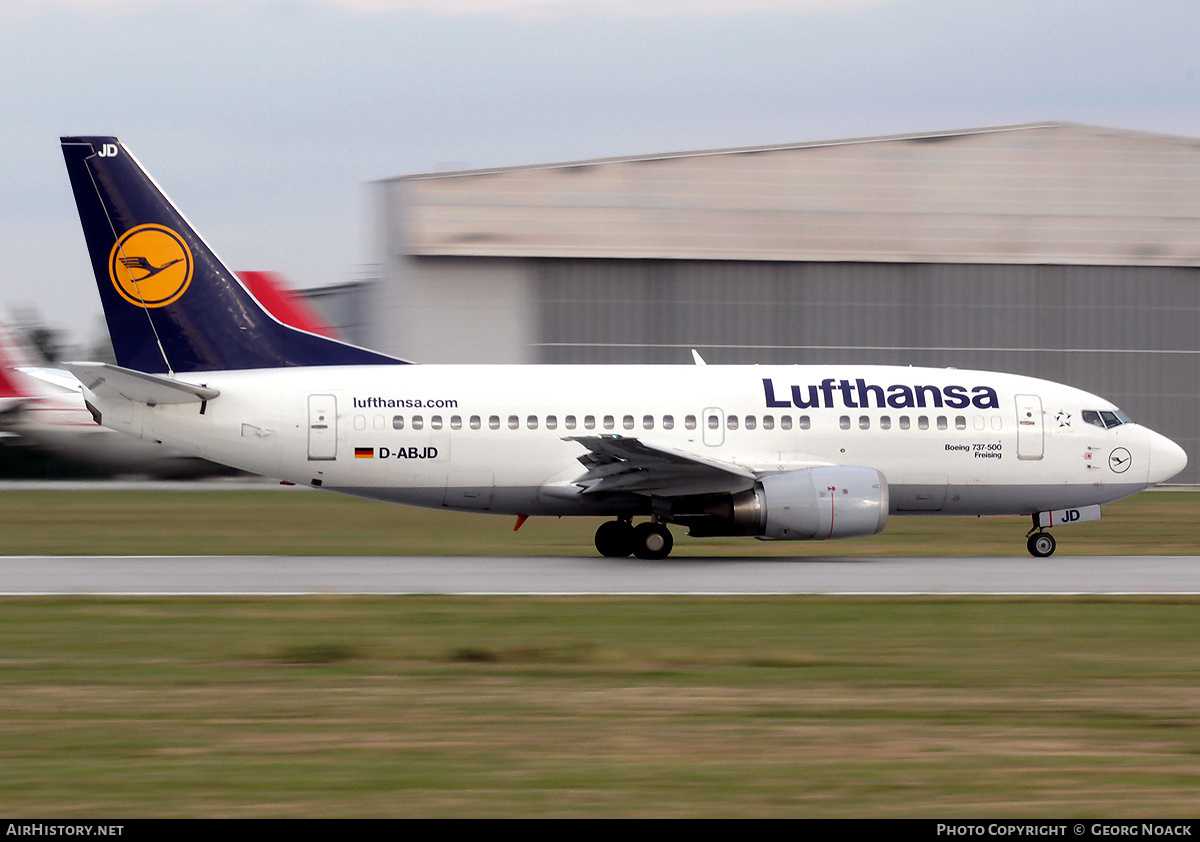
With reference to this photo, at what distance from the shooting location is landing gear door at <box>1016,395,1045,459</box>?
2395 centimetres

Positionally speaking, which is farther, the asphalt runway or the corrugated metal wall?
the corrugated metal wall

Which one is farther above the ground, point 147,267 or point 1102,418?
point 147,267

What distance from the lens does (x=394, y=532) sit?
2831 cm

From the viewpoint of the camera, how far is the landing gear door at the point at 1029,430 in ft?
78.6

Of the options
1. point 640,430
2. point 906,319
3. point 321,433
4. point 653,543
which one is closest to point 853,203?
point 906,319

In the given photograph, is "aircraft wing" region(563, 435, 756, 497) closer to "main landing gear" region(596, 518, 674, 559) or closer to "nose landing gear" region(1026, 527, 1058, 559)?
"main landing gear" region(596, 518, 674, 559)

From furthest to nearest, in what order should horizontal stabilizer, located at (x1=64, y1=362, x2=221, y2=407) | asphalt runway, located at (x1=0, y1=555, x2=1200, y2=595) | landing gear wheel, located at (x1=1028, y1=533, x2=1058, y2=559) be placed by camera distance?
landing gear wheel, located at (x1=1028, y1=533, x2=1058, y2=559), horizontal stabilizer, located at (x1=64, y1=362, x2=221, y2=407), asphalt runway, located at (x1=0, y1=555, x2=1200, y2=595)

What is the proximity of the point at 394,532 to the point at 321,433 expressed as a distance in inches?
245

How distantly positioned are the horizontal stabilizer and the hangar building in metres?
21.1

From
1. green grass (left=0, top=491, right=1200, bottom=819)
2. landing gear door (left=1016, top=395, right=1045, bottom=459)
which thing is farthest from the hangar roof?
green grass (left=0, top=491, right=1200, bottom=819)

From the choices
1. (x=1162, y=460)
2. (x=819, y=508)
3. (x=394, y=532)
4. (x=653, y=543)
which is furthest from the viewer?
(x=394, y=532)

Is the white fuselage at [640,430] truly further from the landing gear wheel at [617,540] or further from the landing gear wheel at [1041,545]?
the landing gear wheel at [1041,545]

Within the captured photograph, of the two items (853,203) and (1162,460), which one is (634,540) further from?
(853,203)

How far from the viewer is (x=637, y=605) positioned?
16562 mm
